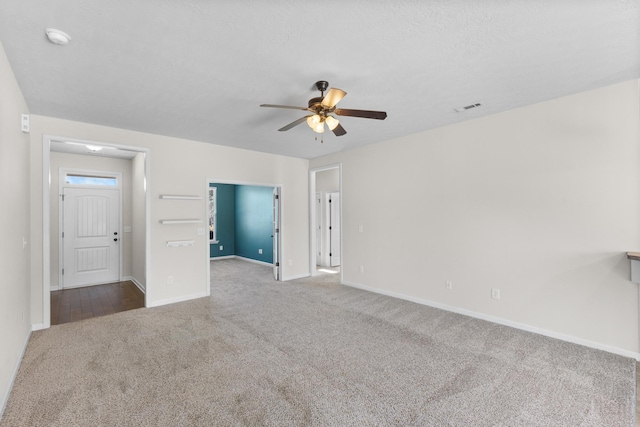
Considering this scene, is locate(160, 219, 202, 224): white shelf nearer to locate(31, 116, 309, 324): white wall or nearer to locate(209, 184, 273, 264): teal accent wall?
locate(31, 116, 309, 324): white wall

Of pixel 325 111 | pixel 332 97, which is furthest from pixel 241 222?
pixel 332 97

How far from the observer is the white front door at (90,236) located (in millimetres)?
5492

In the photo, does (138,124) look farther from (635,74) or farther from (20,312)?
(635,74)

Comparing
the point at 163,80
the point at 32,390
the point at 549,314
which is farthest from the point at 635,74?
the point at 32,390

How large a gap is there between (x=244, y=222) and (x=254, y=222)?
52 cm

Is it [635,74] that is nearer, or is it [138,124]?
[635,74]

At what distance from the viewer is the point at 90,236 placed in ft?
18.7

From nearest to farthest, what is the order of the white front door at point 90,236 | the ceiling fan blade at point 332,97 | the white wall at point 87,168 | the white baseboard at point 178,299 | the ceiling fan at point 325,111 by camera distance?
the ceiling fan blade at point 332,97
the ceiling fan at point 325,111
the white baseboard at point 178,299
the white wall at point 87,168
the white front door at point 90,236

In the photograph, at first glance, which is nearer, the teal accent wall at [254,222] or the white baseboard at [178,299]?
the white baseboard at [178,299]

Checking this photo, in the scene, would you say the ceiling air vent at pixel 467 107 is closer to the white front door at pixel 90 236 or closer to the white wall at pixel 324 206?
the white wall at pixel 324 206

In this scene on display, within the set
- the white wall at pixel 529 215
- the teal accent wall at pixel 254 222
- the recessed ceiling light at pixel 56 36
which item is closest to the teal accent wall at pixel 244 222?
the teal accent wall at pixel 254 222

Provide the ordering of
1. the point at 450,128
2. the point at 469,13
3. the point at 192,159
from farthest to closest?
the point at 192,159 → the point at 450,128 → the point at 469,13

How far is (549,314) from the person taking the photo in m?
3.23

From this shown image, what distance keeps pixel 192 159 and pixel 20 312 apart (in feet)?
9.34
